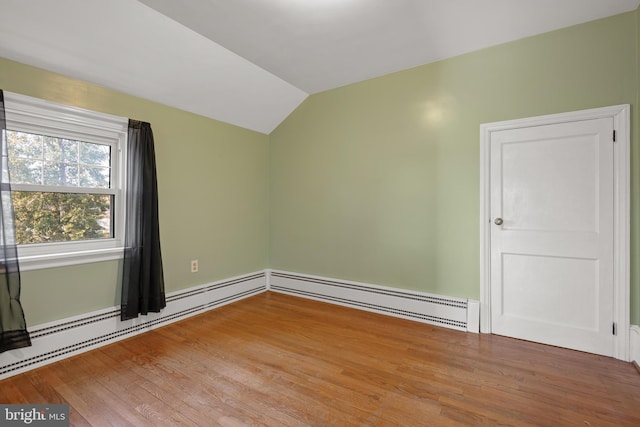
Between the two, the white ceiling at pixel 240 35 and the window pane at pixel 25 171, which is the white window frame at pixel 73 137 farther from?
the white ceiling at pixel 240 35

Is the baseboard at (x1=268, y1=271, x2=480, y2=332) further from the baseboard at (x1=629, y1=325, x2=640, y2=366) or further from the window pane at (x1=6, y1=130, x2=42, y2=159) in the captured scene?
the window pane at (x1=6, y1=130, x2=42, y2=159)

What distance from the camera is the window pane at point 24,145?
6.83ft

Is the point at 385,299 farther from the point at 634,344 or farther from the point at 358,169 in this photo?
the point at 634,344

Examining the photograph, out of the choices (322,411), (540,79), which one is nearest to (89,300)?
(322,411)

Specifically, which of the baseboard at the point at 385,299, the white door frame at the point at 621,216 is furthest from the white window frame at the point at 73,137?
the white door frame at the point at 621,216

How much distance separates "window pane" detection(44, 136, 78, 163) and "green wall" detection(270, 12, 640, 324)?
82.8 inches

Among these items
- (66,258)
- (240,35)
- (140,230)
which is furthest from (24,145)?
(240,35)

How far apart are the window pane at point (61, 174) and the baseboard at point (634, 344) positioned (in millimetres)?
4220

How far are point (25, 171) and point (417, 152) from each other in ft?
10.3

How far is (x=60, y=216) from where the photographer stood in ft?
7.58

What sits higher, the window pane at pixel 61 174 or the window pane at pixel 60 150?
the window pane at pixel 60 150

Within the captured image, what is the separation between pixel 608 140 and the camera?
223cm

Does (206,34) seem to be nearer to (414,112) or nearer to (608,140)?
(414,112)

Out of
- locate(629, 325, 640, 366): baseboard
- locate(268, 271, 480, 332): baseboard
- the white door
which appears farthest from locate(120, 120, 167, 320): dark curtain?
locate(629, 325, 640, 366): baseboard
